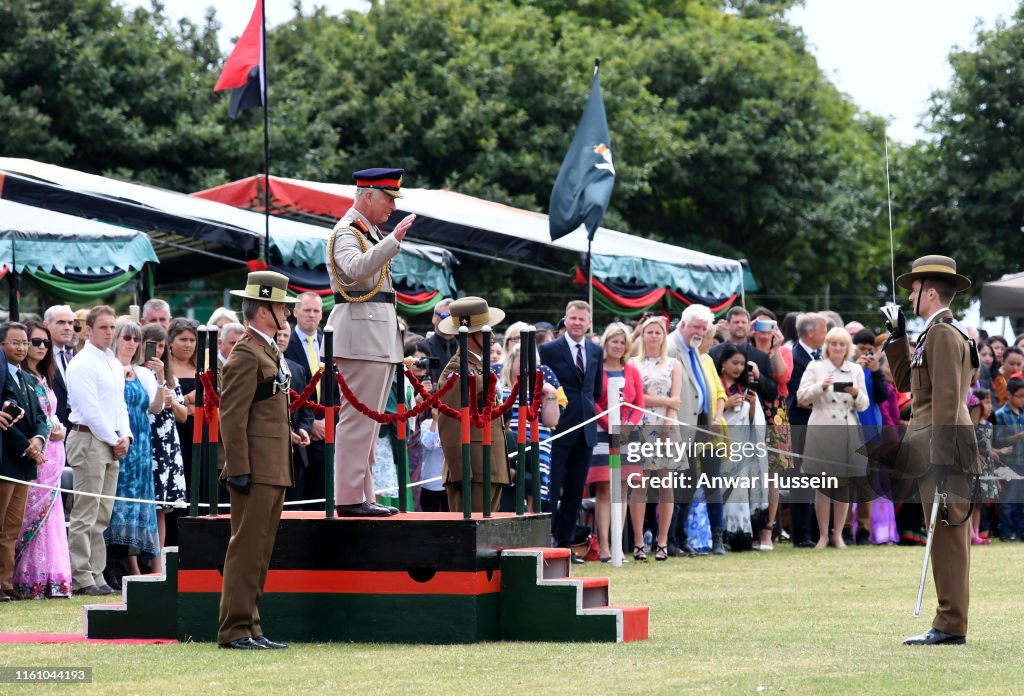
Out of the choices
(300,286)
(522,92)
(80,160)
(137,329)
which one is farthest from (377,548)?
(522,92)

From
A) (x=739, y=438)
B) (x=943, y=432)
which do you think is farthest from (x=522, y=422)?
(x=739, y=438)

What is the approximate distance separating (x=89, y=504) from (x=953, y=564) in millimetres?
6769

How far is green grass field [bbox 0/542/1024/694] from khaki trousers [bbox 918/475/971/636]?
187 mm

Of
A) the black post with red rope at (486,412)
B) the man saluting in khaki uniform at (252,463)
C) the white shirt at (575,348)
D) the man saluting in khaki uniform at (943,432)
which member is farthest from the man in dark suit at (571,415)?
the man saluting in khaki uniform at (252,463)

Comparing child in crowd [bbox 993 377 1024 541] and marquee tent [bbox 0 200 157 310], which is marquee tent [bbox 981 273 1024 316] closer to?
child in crowd [bbox 993 377 1024 541]

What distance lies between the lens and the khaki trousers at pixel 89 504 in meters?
13.1

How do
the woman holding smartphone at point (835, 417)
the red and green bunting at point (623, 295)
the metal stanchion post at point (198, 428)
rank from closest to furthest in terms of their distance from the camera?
the metal stanchion post at point (198, 428) < the woman holding smartphone at point (835, 417) < the red and green bunting at point (623, 295)

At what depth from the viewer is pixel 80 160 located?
1293 inches

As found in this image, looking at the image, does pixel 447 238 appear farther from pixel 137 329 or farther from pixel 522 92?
pixel 522 92

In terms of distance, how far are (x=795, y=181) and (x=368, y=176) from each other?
→ 32059mm

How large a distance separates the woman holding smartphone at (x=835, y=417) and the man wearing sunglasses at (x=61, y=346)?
7501 millimetres

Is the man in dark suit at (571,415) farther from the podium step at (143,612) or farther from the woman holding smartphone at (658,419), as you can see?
the podium step at (143,612)

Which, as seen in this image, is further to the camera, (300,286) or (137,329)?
(300,286)

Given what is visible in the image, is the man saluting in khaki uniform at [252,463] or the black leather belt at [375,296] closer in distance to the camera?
the man saluting in khaki uniform at [252,463]
